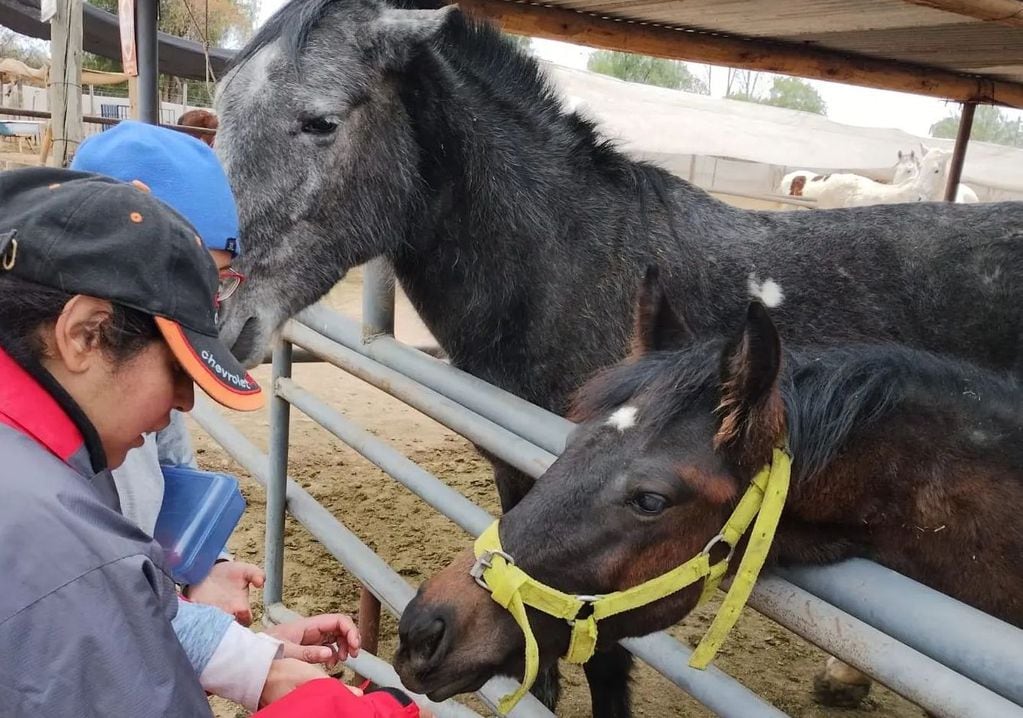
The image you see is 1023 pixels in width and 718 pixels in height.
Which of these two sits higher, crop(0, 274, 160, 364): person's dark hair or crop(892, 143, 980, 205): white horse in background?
crop(0, 274, 160, 364): person's dark hair

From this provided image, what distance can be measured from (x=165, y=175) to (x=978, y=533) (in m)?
1.83

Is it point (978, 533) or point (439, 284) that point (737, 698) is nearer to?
point (978, 533)

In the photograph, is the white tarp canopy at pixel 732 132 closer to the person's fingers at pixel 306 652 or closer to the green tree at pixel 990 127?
the person's fingers at pixel 306 652

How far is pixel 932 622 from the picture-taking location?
41.4 inches

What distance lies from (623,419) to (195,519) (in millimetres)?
1001

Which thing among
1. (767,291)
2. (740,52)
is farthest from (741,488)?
(740,52)

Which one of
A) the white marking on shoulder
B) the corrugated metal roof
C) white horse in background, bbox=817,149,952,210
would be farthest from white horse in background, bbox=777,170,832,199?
the white marking on shoulder

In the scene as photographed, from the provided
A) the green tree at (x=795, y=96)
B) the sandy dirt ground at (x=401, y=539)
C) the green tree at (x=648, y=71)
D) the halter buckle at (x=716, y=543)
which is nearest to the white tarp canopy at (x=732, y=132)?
the sandy dirt ground at (x=401, y=539)

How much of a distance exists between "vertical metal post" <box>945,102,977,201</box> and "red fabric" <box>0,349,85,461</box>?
19.4 ft

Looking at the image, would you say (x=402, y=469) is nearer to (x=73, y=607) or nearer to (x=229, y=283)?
(x=229, y=283)

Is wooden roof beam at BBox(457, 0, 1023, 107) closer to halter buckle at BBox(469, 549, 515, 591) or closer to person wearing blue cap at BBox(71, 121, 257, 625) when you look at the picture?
person wearing blue cap at BBox(71, 121, 257, 625)

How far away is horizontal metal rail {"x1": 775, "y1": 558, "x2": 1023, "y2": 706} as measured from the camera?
96 cm

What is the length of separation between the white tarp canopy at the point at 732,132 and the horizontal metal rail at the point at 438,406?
19.5 feet

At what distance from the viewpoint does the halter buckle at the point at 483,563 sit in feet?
4.95
